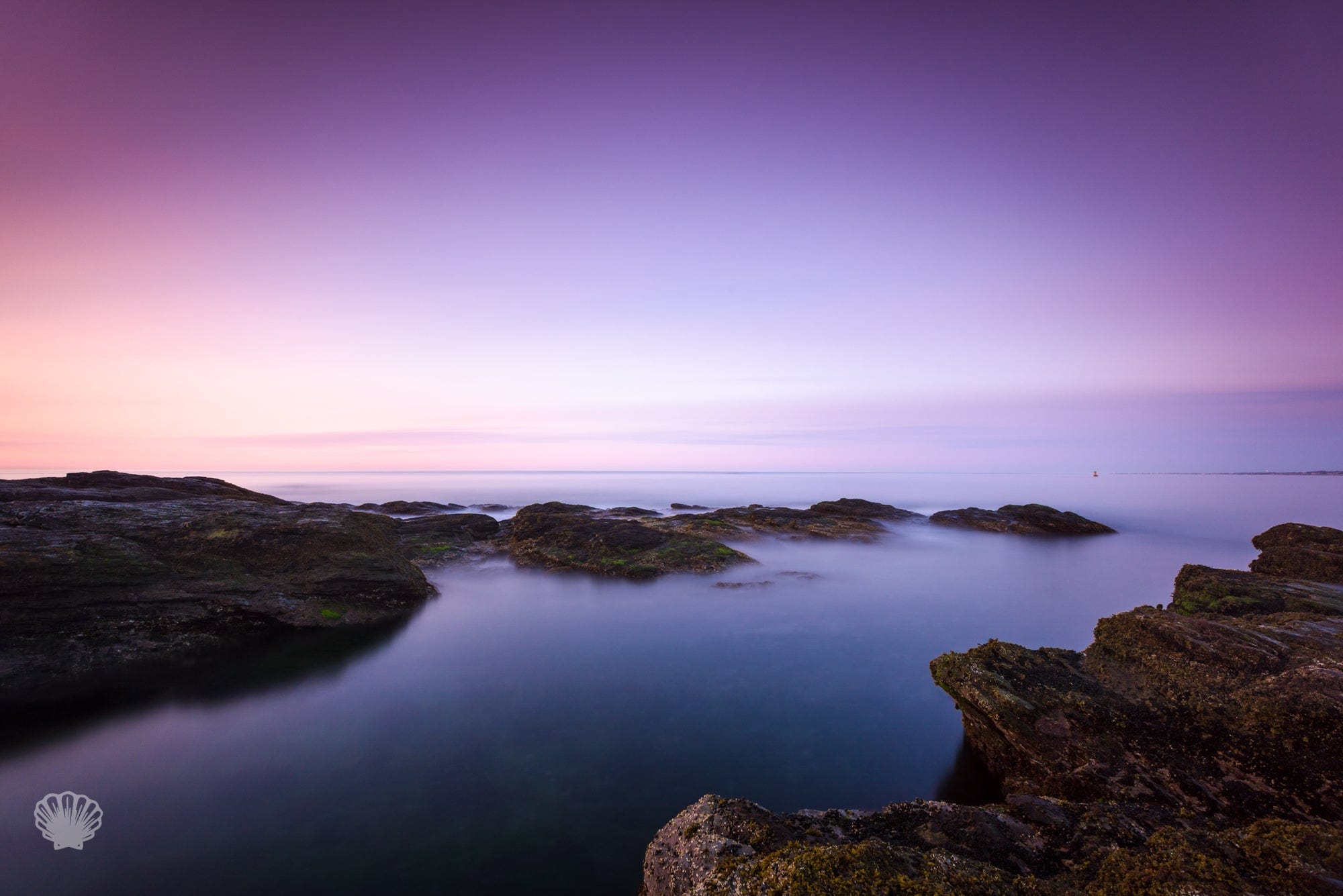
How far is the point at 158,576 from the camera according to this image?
12.9 meters

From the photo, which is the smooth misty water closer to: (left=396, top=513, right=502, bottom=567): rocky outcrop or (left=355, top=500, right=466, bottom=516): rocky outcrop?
(left=396, top=513, right=502, bottom=567): rocky outcrop

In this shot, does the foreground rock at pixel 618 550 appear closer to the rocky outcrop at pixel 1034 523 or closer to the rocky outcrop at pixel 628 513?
the rocky outcrop at pixel 628 513

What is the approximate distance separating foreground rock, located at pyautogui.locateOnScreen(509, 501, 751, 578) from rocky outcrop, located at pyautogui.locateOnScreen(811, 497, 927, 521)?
64.0ft

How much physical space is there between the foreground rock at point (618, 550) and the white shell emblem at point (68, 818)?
1570 centimetres

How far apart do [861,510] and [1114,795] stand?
39.2 metres

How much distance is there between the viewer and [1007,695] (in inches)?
276

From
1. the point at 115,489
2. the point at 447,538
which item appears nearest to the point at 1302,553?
the point at 447,538

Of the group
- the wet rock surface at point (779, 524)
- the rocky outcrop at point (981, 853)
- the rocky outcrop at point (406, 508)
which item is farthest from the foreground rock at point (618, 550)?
the rocky outcrop at point (406, 508)

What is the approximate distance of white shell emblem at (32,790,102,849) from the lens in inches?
278

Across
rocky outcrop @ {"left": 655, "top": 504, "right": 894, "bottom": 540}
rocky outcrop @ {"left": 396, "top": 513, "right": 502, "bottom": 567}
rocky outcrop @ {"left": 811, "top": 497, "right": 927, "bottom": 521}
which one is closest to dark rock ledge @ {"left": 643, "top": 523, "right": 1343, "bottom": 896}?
Result: rocky outcrop @ {"left": 396, "top": 513, "right": 502, "bottom": 567}

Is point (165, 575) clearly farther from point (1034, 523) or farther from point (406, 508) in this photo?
point (1034, 523)

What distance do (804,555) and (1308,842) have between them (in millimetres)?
24672

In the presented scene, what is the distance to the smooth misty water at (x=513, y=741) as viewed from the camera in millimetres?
6703

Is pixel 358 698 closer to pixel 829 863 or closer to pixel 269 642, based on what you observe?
pixel 269 642
